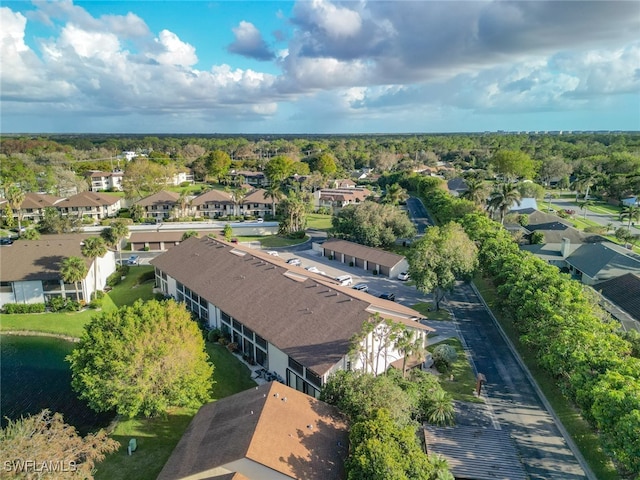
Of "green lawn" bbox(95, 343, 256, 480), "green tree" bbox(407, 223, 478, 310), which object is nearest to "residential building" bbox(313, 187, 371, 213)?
"green tree" bbox(407, 223, 478, 310)

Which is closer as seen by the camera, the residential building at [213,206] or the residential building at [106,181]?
the residential building at [213,206]

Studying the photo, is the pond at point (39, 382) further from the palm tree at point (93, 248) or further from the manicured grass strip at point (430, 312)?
the manicured grass strip at point (430, 312)

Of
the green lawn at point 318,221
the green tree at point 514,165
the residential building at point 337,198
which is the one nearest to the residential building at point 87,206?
the green lawn at point 318,221

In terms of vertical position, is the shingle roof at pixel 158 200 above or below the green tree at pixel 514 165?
below

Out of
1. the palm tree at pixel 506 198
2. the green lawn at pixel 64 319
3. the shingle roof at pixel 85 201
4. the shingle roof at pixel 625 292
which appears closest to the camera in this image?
the shingle roof at pixel 625 292

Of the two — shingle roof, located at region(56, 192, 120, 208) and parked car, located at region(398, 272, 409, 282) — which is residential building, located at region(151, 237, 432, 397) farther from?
shingle roof, located at region(56, 192, 120, 208)

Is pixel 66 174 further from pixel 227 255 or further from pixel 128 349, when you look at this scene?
pixel 128 349
